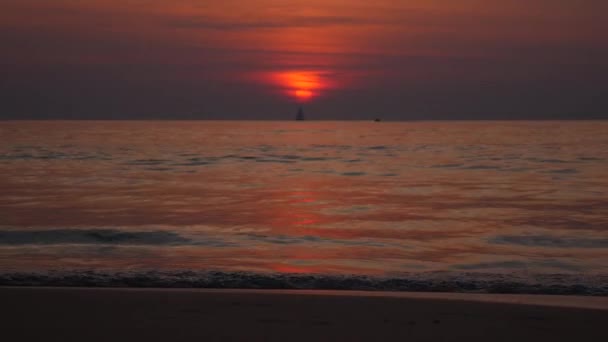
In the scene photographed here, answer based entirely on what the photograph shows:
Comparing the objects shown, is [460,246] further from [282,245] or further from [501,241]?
[282,245]

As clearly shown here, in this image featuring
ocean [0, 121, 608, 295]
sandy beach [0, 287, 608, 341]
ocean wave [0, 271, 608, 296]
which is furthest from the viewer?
ocean [0, 121, 608, 295]

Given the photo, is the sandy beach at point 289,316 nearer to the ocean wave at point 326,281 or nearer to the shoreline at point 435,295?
the shoreline at point 435,295

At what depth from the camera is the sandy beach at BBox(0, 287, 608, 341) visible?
614 cm

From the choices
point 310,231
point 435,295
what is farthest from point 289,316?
point 310,231

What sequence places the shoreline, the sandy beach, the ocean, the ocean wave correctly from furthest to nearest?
the ocean < the ocean wave < the shoreline < the sandy beach

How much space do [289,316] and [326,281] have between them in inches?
86.1

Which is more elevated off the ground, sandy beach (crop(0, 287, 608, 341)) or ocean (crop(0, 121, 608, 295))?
ocean (crop(0, 121, 608, 295))

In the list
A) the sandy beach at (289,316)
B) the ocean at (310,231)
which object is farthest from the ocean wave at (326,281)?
the sandy beach at (289,316)

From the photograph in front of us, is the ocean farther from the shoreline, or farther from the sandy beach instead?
the sandy beach

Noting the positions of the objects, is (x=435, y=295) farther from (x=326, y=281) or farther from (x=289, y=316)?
(x=289, y=316)

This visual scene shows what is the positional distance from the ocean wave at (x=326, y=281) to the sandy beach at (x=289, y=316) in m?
0.50

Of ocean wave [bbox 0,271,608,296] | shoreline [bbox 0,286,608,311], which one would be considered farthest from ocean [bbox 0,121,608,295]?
shoreline [bbox 0,286,608,311]

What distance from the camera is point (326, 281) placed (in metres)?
8.98

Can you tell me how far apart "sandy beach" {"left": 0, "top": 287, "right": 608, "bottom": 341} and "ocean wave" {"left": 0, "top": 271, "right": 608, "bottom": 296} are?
503mm
